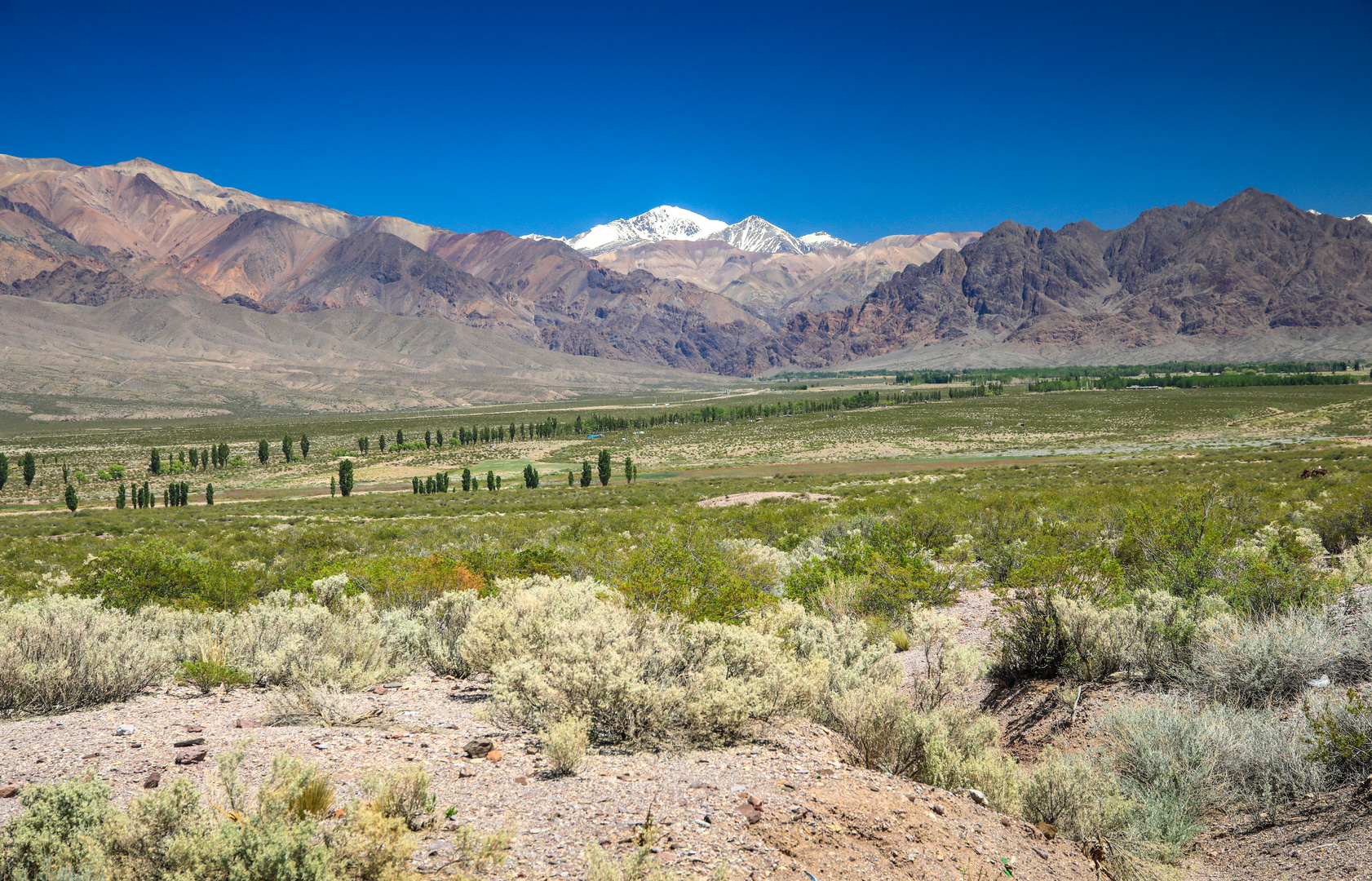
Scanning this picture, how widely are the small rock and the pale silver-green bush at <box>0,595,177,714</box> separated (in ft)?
13.3

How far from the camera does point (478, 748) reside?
624 centimetres

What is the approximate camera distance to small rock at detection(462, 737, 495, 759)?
20.3ft

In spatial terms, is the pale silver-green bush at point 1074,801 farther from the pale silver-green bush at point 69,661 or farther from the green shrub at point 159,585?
the green shrub at point 159,585

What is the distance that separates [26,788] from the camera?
13.3 feet

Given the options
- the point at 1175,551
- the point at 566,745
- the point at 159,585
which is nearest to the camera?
the point at 566,745

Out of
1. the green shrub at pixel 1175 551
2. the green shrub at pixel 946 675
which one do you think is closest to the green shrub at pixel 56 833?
the green shrub at pixel 946 675

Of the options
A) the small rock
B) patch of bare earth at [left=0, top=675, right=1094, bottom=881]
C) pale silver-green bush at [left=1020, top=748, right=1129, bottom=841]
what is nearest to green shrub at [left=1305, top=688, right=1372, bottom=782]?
pale silver-green bush at [left=1020, top=748, right=1129, bottom=841]

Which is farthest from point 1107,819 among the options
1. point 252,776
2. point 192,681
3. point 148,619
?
point 148,619

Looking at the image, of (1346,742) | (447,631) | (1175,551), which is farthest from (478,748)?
(1175,551)

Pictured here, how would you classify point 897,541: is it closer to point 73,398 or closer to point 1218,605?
point 1218,605

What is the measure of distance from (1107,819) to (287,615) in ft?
31.0

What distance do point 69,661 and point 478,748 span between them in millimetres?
4599

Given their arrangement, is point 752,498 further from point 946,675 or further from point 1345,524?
point 946,675

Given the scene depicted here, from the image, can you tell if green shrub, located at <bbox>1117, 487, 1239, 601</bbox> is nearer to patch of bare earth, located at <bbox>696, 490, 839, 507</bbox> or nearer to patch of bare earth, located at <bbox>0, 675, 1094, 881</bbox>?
patch of bare earth, located at <bbox>0, 675, 1094, 881</bbox>
